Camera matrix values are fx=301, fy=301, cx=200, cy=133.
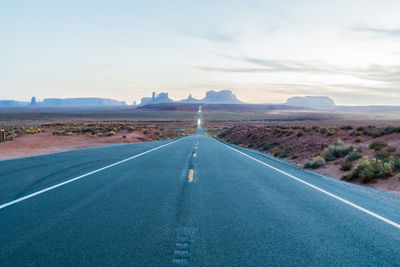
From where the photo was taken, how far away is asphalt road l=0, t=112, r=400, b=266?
12.6 feet

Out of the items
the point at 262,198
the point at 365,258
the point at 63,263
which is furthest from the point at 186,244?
the point at 262,198

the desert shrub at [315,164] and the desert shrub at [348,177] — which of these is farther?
the desert shrub at [315,164]

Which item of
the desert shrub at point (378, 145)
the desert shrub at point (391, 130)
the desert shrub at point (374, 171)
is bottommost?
the desert shrub at point (374, 171)

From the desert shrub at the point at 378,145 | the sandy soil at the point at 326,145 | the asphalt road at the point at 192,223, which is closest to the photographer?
the asphalt road at the point at 192,223

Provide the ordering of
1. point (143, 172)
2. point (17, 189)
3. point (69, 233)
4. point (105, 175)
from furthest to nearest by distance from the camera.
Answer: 1. point (143, 172)
2. point (105, 175)
3. point (17, 189)
4. point (69, 233)

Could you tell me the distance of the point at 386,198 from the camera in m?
8.02

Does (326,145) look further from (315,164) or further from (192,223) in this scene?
(192,223)

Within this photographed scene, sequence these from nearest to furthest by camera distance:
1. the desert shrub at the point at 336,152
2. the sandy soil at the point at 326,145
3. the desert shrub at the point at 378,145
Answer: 1. the sandy soil at the point at 326,145
2. the desert shrub at the point at 378,145
3. the desert shrub at the point at 336,152

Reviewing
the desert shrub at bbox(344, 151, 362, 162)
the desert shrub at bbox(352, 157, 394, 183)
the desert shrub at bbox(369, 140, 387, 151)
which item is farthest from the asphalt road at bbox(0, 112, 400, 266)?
the desert shrub at bbox(369, 140, 387, 151)

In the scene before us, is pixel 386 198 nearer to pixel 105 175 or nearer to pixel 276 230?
pixel 276 230

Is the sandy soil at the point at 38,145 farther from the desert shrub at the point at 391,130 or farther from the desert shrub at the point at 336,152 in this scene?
the desert shrub at the point at 391,130

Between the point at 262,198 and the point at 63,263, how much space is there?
Result: 471cm

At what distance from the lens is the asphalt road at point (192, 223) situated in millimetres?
3846

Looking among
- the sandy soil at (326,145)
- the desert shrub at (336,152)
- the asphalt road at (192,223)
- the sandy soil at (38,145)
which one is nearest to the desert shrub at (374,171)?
the sandy soil at (326,145)
